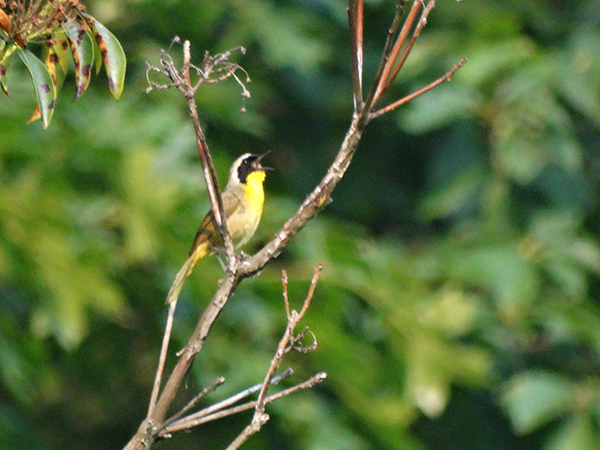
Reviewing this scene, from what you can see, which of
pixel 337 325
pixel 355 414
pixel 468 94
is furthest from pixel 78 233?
pixel 468 94

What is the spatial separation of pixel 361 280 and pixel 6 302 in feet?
6.69

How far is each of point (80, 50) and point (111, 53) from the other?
8cm

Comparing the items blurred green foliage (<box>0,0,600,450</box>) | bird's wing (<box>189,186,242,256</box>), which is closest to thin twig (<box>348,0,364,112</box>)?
bird's wing (<box>189,186,242,256</box>)

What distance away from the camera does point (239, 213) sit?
350cm

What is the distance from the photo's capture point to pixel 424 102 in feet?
18.9

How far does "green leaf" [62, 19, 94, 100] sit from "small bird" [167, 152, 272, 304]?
1.53m

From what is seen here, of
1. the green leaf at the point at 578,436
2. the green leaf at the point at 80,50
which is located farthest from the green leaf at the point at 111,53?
the green leaf at the point at 578,436

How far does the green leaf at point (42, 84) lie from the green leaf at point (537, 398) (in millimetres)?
4402

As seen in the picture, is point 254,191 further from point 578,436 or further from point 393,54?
point 578,436

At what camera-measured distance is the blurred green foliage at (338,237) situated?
4297mm

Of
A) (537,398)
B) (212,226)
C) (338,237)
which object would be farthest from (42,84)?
(537,398)

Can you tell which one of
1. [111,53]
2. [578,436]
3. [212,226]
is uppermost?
[578,436]

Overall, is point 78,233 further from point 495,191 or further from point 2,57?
point 495,191

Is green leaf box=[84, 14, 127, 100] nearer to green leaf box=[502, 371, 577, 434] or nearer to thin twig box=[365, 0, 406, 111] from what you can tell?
thin twig box=[365, 0, 406, 111]
